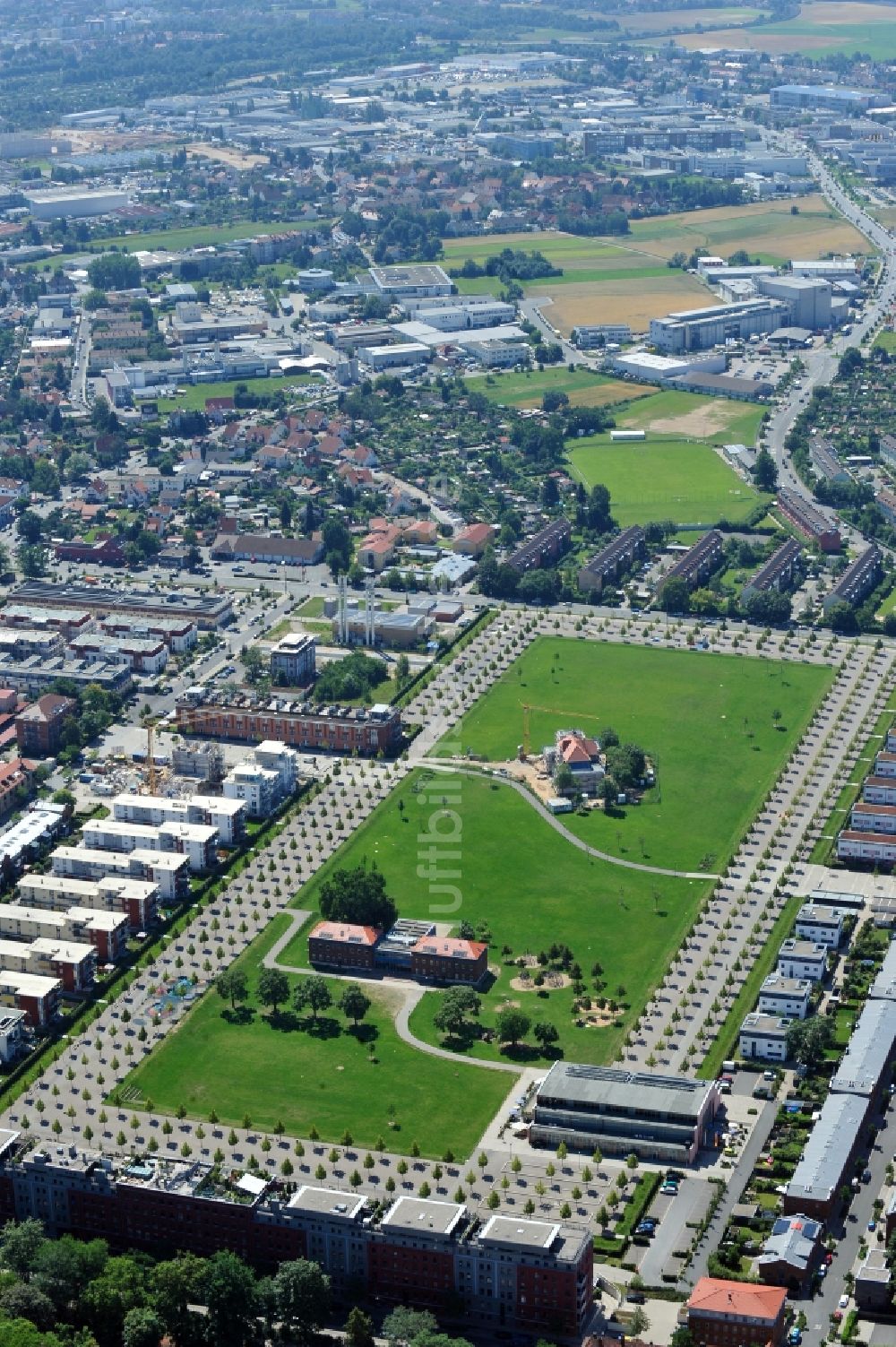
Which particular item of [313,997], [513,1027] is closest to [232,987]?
[313,997]

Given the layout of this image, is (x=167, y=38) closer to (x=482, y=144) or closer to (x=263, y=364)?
(x=482, y=144)

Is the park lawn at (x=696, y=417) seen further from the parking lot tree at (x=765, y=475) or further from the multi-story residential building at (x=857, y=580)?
the multi-story residential building at (x=857, y=580)

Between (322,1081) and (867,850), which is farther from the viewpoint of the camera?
(867,850)

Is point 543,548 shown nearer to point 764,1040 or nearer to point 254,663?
point 254,663

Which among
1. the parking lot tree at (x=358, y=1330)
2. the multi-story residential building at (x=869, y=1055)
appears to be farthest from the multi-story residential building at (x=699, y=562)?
the parking lot tree at (x=358, y=1330)

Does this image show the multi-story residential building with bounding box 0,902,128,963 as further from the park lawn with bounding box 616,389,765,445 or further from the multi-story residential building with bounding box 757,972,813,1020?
the park lawn with bounding box 616,389,765,445

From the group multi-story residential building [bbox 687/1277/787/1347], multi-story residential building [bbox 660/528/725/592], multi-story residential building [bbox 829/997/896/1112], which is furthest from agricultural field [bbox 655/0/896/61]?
multi-story residential building [bbox 687/1277/787/1347]
